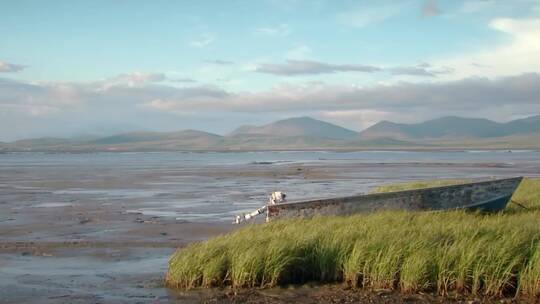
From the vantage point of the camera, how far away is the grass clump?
31.7ft

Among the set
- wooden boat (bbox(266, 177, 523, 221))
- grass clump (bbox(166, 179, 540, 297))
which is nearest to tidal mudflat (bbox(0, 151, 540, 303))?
grass clump (bbox(166, 179, 540, 297))

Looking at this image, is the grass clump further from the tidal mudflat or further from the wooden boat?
the wooden boat

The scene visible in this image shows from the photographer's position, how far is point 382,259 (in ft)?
32.9

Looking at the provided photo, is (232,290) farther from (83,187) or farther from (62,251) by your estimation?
(83,187)

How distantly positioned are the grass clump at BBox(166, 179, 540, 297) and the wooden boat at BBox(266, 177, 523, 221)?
301 centimetres

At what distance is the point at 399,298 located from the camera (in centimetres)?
952

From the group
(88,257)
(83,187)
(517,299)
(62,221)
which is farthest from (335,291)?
(83,187)

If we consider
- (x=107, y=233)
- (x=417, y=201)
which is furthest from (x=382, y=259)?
(x=107, y=233)

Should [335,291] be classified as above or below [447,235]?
below

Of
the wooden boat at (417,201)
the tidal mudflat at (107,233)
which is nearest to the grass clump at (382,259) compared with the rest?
the tidal mudflat at (107,233)

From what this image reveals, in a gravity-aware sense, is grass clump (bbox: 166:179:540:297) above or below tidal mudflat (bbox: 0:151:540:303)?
above

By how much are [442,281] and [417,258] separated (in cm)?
50

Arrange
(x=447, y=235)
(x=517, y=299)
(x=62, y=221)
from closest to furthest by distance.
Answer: (x=517, y=299)
(x=447, y=235)
(x=62, y=221)

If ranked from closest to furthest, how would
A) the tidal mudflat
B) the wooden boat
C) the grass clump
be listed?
the grass clump, the tidal mudflat, the wooden boat
